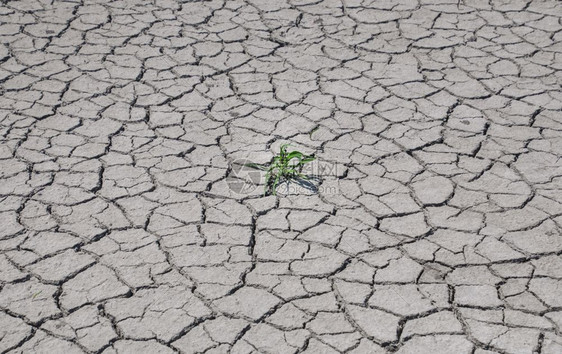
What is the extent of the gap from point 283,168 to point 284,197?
225mm

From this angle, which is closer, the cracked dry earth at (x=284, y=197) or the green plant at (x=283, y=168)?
the cracked dry earth at (x=284, y=197)

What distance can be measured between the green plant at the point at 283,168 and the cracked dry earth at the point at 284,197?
3.8 inches

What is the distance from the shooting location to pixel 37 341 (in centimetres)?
316

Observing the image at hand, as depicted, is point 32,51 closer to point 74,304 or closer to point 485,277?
point 74,304

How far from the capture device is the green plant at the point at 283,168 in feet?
13.8

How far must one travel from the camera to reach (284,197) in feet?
13.4

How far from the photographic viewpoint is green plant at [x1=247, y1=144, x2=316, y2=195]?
419 centimetres

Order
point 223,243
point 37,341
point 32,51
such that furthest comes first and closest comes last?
point 32,51 < point 223,243 < point 37,341

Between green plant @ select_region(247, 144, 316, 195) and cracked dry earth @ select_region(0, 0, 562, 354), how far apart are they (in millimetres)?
97

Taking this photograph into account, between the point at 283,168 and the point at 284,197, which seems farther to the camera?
the point at 283,168

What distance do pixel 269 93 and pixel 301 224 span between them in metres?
1.41

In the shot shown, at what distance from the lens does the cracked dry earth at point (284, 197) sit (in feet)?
10.8

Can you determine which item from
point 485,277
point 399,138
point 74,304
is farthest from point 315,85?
point 74,304

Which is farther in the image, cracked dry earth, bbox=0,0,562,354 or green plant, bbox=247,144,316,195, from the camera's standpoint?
green plant, bbox=247,144,316,195
